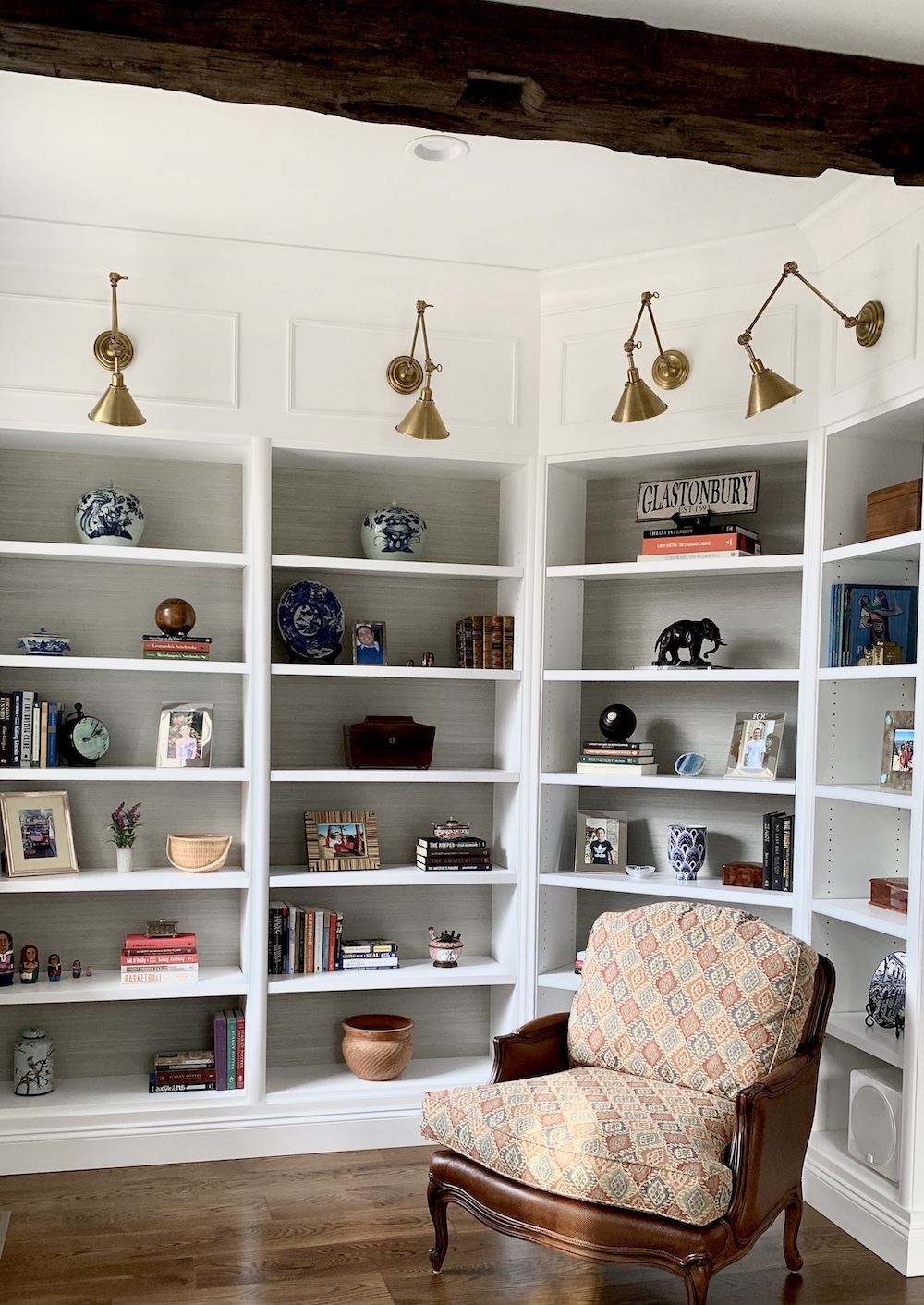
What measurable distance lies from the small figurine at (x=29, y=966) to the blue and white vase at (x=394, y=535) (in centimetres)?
163

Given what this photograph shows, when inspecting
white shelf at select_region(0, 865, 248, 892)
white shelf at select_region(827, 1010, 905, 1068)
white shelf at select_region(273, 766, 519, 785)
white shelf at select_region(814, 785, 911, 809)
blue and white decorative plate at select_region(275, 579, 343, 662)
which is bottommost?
white shelf at select_region(827, 1010, 905, 1068)

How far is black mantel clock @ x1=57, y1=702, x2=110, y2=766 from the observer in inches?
147

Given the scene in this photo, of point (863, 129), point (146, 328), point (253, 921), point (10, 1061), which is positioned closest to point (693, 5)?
point (863, 129)

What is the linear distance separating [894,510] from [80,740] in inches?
98.6

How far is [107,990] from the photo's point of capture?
3.64 metres

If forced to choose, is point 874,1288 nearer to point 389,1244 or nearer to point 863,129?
point 389,1244

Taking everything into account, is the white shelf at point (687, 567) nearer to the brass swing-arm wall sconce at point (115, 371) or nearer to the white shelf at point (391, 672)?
the white shelf at point (391, 672)

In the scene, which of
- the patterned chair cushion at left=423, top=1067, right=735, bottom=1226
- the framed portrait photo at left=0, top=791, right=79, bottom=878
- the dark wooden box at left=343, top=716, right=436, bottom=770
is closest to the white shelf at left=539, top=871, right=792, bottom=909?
the dark wooden box at left=343, top=716, right=436, bottom=770

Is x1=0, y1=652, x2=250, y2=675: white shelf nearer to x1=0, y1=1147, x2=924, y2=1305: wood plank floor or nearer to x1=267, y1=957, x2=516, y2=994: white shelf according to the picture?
x1=267, y1=957, x2=516, y2=994: white shelf

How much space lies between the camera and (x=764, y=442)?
11.9 feet

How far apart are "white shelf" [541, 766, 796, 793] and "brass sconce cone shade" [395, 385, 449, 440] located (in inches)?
46.3

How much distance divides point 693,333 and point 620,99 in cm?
149

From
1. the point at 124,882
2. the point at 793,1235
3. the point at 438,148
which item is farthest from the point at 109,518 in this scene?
the point at 793,1235

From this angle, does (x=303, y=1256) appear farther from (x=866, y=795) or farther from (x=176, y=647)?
(x=866, y=795)
